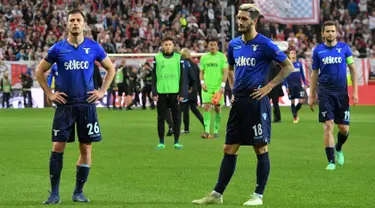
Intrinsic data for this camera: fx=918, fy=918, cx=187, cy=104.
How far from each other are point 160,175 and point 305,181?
86.6 inches

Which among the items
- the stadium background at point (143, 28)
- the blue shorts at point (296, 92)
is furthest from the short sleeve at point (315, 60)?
the stadium background at point (143, 28)

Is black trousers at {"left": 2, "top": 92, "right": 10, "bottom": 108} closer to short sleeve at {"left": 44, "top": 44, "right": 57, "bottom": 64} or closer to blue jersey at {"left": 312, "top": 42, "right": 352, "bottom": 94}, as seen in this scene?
blue jersey at {"left": 312, "top": 42, "right": 352, "bottom": 94}

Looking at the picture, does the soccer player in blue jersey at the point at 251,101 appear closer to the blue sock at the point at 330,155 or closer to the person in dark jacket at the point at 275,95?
the blue sock at the point at 330,155

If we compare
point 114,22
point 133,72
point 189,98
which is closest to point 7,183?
point 189,98

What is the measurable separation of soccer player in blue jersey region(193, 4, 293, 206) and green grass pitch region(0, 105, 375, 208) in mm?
340

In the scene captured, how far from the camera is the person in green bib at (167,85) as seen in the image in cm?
1862

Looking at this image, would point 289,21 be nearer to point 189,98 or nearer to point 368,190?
point 189,98

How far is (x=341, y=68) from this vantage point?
14.7 meters

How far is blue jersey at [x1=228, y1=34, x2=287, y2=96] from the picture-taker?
1029cm

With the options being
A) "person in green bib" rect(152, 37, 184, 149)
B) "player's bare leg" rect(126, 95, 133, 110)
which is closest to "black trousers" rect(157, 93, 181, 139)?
"person in green bib" rect(152, 37, 184, 149)

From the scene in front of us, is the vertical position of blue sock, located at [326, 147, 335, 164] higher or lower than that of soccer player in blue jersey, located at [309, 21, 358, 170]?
lower

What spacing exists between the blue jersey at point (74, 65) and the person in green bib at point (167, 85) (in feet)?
25.8

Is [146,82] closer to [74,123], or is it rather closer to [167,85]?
[167,85]

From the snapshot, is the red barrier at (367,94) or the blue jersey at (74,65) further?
the red barrier at (367,94)
